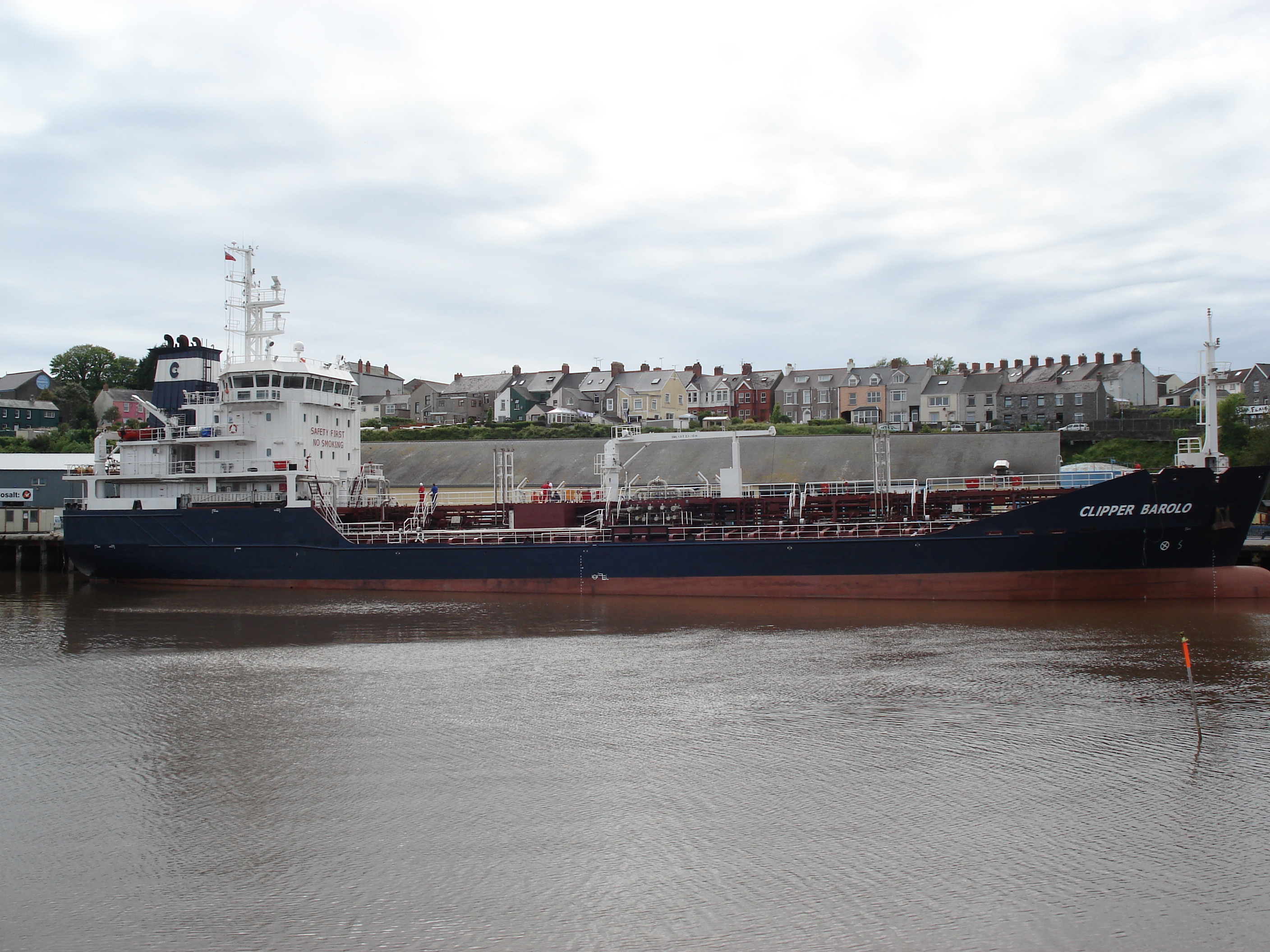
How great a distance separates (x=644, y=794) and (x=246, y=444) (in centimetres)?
2339

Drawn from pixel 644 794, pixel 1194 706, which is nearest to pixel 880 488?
pixel 1194 706

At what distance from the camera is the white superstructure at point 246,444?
2905 cm

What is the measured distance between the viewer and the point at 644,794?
10547 mm

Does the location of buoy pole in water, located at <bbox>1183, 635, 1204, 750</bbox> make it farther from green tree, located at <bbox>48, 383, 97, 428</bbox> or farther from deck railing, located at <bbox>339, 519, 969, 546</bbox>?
green tree, located at <bbox>48, 383, 97, 428</bbox>

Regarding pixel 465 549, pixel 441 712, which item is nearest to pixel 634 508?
pixel 465 549

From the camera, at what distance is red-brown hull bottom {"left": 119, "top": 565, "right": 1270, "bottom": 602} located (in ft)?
73.3

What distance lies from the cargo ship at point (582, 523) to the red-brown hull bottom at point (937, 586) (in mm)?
48

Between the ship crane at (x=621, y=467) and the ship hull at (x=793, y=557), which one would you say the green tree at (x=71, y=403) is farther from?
the ship crane at (x=621, y=467)

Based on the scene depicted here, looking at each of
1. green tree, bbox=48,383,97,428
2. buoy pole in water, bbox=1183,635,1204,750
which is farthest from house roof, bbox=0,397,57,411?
buoy pole in water, bbox=1183,635,1204,750

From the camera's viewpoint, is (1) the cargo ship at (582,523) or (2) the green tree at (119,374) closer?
(1) the cargo ship at (582,523)

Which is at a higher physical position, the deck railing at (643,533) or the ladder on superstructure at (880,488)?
the ladder on superstructure at (880,488)

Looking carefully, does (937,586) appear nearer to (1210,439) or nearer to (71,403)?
(1210,439)

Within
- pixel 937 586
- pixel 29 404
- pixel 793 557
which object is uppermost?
pixel 29 404

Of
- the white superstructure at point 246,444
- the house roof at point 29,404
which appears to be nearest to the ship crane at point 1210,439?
the white superstructure at point 246,444
